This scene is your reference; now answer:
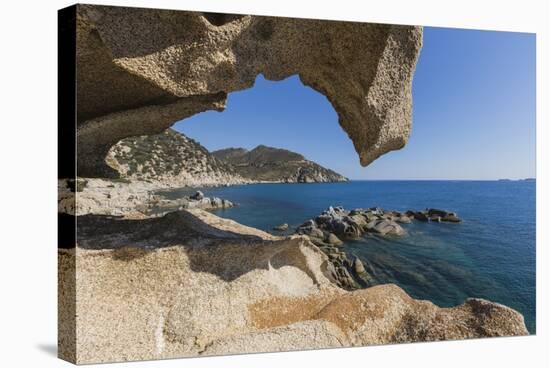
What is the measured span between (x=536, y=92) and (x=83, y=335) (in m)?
8.41

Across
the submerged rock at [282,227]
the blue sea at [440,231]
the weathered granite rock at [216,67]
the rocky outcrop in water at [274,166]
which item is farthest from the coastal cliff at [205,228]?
the submerged rock at [282,227]

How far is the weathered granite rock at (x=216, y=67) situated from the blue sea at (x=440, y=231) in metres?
3.37

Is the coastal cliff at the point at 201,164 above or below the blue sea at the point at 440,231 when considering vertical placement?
above

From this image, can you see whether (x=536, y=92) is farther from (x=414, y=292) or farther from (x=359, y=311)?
(x=359, y=311)

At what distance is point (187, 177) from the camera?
1261 cm

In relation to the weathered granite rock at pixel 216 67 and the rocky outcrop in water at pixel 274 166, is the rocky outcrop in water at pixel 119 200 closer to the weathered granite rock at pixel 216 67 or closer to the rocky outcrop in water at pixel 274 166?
the weathered granite rock at pixel 216 67

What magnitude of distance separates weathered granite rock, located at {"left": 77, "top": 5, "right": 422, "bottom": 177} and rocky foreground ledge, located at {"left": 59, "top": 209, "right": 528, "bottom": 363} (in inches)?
55.8

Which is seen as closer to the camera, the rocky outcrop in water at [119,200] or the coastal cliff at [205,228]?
the rocky outcrop in water at [119,200]

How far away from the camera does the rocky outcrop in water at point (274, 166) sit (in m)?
12.7

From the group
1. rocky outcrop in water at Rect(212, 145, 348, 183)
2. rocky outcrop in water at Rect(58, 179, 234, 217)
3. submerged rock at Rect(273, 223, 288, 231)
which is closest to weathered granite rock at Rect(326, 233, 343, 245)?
submerged rock at Rect(273, 223, 288, 231)

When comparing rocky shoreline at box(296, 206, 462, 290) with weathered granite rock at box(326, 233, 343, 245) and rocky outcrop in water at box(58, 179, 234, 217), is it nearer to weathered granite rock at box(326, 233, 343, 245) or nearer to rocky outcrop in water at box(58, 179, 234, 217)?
A: weathered granite rock at box(326, 233, 343, 245)

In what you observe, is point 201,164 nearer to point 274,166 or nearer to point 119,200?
point 274,166

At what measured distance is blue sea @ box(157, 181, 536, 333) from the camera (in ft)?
30.7

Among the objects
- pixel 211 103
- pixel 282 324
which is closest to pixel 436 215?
pixel 282 324
